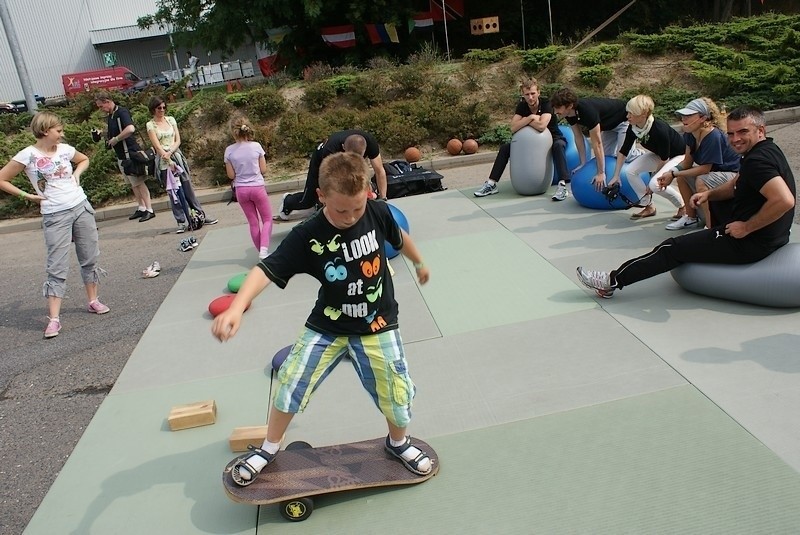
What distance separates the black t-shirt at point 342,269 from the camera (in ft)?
10.4

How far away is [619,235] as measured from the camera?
707 centimetres

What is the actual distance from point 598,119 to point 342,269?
564 centimetres

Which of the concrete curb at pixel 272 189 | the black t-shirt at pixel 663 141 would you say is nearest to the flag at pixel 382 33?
the concrete curb at pixel 272 189

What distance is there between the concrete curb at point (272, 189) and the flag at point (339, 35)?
8355mm

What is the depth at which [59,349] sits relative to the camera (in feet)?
20.4

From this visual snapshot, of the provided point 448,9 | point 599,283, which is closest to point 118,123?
point 599,283

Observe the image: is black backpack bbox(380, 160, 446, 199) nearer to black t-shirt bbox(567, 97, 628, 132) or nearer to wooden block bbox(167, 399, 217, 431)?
black t-shirt bbox(567, 97, 628, 132)

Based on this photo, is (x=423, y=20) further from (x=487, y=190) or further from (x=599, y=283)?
(x=599, y=283)

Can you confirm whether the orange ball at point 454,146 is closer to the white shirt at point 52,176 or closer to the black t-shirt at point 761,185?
the white shirt at point 52,176

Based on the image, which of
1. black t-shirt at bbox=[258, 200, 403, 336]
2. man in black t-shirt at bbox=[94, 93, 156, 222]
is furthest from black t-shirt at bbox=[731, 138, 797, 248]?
man in black t-shirt at bbox=[94, 93, 156, 222]

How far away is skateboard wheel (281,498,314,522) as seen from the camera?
10.8 feet

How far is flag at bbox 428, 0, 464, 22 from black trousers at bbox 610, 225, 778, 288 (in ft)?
62.4

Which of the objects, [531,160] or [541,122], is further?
[531,160]

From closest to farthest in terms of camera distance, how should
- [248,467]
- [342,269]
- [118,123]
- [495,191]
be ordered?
[342,269] < [248,467] < [495,191] < [118,123]
